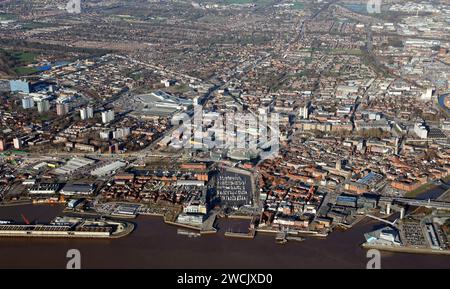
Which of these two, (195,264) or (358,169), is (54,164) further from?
(358,169)

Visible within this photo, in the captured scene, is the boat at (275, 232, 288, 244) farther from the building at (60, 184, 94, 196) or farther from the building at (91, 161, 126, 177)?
the building at (91, 161, 126, 177)

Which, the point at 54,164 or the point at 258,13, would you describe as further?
the point at 258,13

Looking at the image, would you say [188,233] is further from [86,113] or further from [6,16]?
[6,16]

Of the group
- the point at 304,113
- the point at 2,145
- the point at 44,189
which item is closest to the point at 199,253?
the point at 44,189

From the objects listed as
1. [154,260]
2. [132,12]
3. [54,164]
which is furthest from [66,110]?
[132,12]

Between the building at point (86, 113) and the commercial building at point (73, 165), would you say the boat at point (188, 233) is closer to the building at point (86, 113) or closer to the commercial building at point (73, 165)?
the commercial building at point (73, 165)

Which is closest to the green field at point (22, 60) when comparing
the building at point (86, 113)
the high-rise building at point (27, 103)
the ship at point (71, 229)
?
the high-rise building at point (27, 103)

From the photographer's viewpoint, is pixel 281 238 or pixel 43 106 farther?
pixel 43 106
